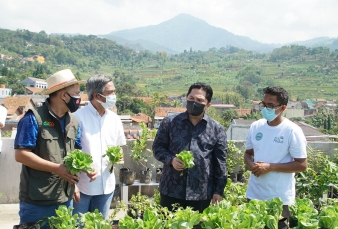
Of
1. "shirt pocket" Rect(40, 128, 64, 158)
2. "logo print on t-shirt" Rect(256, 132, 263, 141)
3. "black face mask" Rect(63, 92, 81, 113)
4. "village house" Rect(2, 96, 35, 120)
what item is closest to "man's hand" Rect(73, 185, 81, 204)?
"shirt pocket" Rect(40, 128, 64, 158)

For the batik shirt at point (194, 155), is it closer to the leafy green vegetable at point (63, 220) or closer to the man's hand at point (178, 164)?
the man's hand at point (178, 164)

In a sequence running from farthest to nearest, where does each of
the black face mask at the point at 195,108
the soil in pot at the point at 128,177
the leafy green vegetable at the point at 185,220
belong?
the soil in pot at the point at 128,177, the black face mask at the point at 195,108, the leafy green vegetable at the point at 185,220

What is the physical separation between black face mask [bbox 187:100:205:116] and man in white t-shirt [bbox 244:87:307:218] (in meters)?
0.53

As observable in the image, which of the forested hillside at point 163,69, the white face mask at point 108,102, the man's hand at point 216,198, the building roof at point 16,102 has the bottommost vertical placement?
the building roof at point 16,102

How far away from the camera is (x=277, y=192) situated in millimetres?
2730

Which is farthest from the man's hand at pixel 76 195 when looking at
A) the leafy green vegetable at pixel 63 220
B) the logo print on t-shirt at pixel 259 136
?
the logo print on t-shirt at pixel 259 136

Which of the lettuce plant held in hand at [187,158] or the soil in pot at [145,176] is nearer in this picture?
the lettuce plant held in hand at [187,158]

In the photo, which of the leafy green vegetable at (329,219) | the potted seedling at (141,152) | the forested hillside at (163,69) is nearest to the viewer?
the leafy green vegetable at (329,219)

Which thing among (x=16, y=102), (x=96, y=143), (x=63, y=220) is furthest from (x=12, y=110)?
(x=63, y=220)

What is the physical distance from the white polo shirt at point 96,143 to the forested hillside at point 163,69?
70.8 m

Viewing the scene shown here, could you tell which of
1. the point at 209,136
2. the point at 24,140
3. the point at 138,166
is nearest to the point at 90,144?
the point at 24,140

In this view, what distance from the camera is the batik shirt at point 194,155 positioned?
2.68 metres

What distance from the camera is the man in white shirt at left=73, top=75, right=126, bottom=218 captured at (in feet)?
8.98

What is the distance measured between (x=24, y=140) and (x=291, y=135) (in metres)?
1.99
